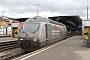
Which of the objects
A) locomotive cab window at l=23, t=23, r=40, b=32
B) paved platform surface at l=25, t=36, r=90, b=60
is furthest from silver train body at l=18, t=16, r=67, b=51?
paved platform surface at l=25, t=36, r=90, b=60

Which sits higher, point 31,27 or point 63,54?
point 31,27

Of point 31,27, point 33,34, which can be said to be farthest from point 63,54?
point 31,27

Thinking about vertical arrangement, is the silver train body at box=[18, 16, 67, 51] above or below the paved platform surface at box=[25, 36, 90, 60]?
above

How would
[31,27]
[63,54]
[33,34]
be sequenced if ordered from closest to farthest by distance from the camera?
[63,54] < [33,34] < [31,27]

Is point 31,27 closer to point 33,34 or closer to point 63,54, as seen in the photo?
point 33,34

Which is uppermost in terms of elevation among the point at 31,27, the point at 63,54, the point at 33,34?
the point at 31,27

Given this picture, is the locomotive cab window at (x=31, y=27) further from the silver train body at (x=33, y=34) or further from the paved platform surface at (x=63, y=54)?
the paved platform surface at (x=63, y=54)

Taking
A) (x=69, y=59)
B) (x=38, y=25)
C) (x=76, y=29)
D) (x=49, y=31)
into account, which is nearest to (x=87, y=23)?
(x=49, y=31)

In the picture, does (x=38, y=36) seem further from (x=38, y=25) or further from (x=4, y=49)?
(x=4, y=49)

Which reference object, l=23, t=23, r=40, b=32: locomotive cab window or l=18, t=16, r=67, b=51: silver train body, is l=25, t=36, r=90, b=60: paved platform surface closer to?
l=18, t=16, r=67, b=51: silver train body

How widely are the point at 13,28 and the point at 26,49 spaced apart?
17831mm

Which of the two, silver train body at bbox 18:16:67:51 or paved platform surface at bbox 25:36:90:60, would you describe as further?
silver train body at bbox 18:16:67:51

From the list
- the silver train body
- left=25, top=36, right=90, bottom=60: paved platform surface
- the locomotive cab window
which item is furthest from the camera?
the locomotive cab window

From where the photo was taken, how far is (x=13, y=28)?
116 feet
